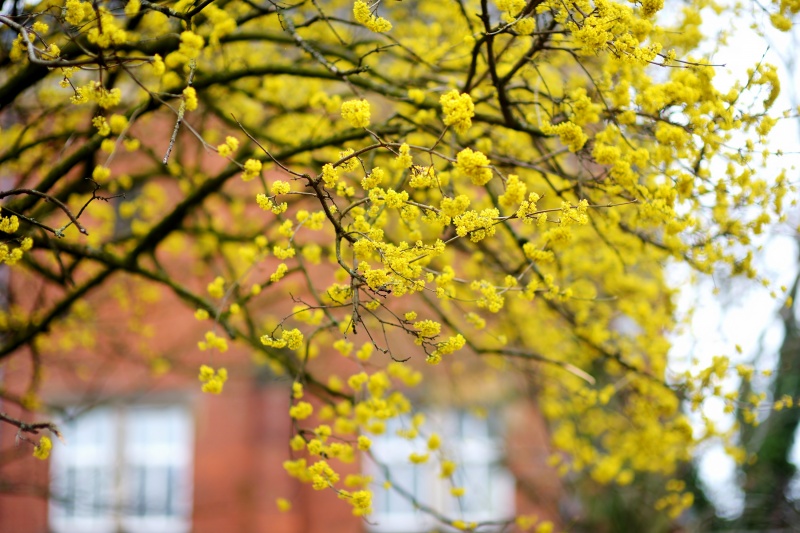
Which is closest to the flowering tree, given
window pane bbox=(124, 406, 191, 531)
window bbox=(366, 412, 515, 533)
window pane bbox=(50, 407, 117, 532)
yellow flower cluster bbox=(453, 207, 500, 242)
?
yellow flower cluster bbox=(453, 207, 500, 242)

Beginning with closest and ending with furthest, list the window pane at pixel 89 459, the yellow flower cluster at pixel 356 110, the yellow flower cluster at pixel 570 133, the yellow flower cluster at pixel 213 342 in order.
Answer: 1. the yellow flower cluster at pixel 356 110
2. the yellow flower cluster at pixel 570 133
3. the yellow flower cluster at pixel 213 342
4. the window pane at pixel 89 459

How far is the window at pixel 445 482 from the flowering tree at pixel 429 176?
4296 millimetres

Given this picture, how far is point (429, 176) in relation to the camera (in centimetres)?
272

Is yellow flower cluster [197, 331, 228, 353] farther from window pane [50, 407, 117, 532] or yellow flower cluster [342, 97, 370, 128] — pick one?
window pane [50, 407, 117, 532]

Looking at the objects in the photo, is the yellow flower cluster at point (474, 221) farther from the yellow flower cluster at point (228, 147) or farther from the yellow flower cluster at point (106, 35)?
the yellow flower cluster at point (106, 35)

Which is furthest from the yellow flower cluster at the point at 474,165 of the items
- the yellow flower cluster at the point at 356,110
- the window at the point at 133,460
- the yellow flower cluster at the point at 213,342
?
the window at the point at 133,460

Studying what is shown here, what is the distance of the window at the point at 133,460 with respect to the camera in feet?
30.9

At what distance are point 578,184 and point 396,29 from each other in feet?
7.73

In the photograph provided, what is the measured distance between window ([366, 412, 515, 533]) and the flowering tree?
169 inches

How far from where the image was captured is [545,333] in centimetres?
557

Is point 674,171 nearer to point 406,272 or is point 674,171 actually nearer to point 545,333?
point 406,272

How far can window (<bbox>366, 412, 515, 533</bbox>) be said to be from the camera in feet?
32.5

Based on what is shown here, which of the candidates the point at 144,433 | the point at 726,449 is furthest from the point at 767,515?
the point at 144,433

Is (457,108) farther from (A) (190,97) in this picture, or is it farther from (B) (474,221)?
(A) (190,97)
